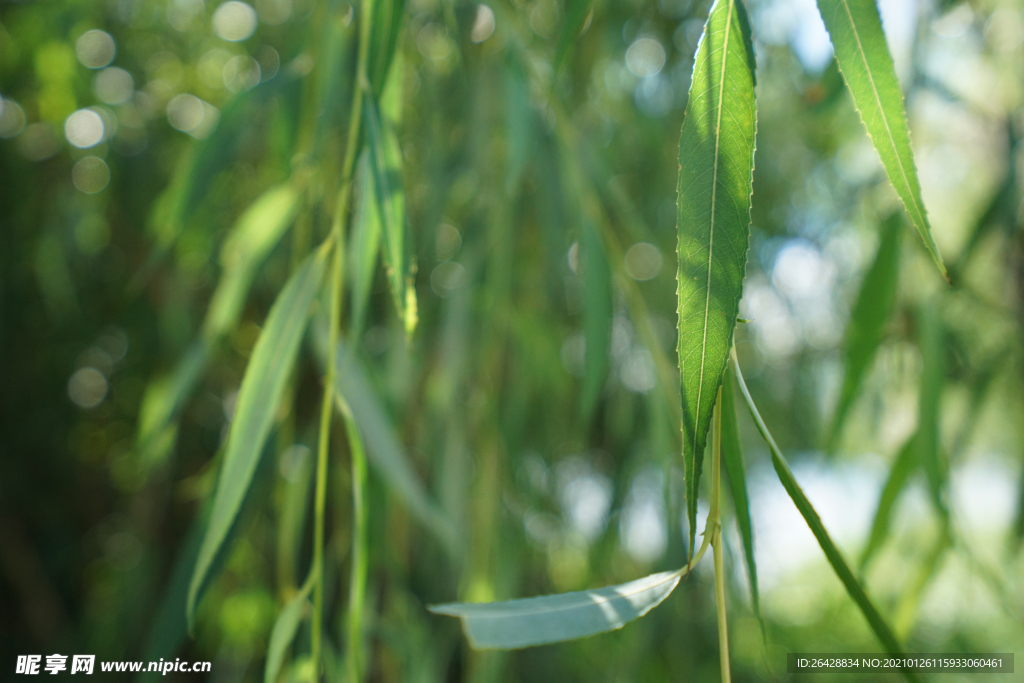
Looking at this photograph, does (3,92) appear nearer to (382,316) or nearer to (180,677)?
(382,316)

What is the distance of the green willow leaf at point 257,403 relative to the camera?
37 cm

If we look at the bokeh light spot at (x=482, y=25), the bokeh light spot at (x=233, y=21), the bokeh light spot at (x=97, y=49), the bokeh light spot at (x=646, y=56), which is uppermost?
the bokeh light spot at (x=233, y=21)

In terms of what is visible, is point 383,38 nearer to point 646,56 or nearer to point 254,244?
point 254,244

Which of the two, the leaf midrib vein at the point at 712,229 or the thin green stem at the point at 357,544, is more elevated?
the leaf midrib vein at the point at 712,229

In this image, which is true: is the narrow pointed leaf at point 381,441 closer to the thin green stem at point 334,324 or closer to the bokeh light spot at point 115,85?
the thin green stem at point 334,324

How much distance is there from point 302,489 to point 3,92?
0.80m

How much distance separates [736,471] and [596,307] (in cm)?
26

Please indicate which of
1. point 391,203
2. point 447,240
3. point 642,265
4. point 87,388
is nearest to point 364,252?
point 391,203

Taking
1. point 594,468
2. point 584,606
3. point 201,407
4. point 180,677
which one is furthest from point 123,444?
point 584,606

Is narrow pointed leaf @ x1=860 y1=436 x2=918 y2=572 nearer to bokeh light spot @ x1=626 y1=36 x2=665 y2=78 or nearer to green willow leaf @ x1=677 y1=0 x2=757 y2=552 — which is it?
green willow leaf @ x1=677 y1=0 x2=757 y2=552

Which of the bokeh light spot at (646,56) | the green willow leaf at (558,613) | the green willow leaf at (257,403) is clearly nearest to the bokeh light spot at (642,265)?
the bokeh light spot at (646,56)

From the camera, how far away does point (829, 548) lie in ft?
0.80

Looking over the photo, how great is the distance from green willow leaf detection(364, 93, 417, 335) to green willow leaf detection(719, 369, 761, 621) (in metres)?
0.16

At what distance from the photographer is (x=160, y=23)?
1.06 m
